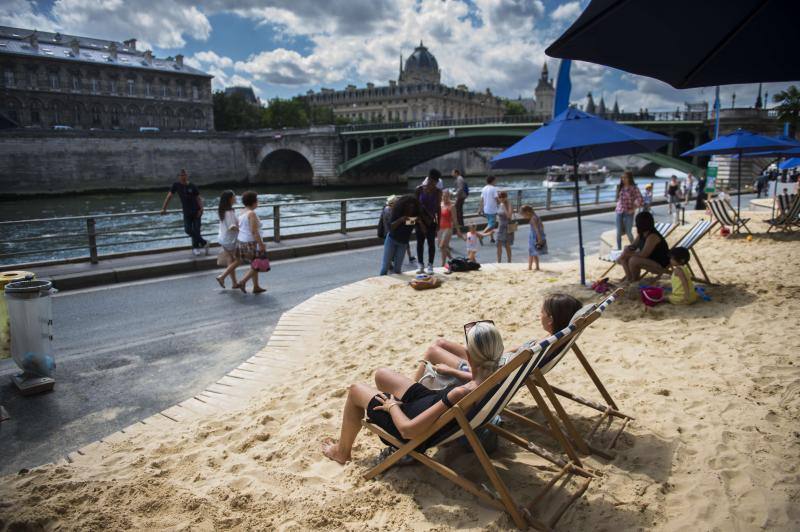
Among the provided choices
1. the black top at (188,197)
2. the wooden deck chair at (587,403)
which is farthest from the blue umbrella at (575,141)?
the black top at (188,197)

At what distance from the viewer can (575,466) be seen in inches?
122

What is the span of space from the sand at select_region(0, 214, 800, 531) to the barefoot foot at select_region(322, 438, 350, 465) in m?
0.07

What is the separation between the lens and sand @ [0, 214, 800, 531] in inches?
111

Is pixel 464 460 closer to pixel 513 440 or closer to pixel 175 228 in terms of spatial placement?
pixel 513 440

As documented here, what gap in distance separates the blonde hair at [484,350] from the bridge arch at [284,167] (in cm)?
6488

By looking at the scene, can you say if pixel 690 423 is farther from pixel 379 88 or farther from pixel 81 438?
pixel 379 88

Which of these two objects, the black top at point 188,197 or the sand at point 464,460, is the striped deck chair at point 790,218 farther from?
the black top at point 188,197

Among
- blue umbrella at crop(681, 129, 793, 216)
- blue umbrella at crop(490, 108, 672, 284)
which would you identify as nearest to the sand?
blue umbrella at crop(490, 108, 672, 284)

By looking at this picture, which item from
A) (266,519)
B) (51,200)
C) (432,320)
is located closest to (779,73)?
(266,519)

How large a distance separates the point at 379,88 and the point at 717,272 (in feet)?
457

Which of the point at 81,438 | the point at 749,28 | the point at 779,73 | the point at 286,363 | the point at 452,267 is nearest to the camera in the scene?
the point at 749,28

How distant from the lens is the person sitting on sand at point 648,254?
7.08 m

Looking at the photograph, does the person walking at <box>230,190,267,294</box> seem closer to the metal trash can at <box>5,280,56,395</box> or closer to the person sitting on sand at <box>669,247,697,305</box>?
the metal trash can at <box>5,280,56,395</box>

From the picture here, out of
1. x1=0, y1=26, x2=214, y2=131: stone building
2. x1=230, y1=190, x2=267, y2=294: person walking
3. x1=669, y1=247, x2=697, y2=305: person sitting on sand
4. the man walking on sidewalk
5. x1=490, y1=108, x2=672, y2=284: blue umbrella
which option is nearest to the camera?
x1=669, y1=247, x2=697, y2=305: person sitting on sand
